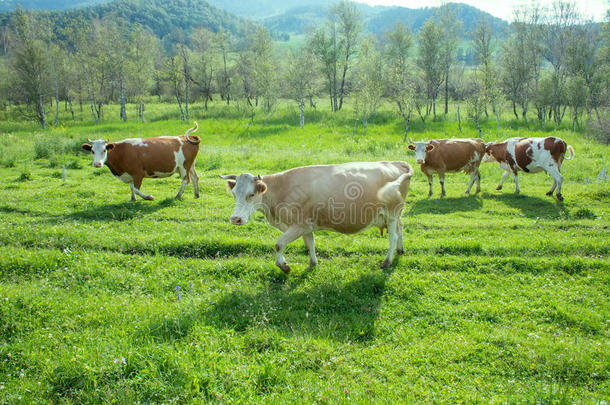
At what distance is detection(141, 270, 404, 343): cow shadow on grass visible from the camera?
5570 millimetres

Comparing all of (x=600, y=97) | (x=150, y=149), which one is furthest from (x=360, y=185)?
(x=600, y=97)

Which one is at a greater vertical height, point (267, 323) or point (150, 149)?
point (150, 149)

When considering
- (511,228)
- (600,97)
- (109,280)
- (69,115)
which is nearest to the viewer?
(109,280)

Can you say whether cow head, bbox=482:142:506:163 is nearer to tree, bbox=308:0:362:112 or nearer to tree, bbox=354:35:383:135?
tree, bbox=354:35:383:135

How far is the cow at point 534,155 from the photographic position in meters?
13.6

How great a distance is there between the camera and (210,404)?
13.4 ft

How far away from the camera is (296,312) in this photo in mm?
6215

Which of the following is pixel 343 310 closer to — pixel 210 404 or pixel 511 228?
pixel 210 404

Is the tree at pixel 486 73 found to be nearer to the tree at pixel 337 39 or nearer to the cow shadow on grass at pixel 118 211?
the tree at pixel 337 39

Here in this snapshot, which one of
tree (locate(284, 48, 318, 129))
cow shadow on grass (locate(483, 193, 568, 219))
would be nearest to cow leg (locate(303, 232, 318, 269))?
cow shadow on grass (locate(483, 193, 568, 219))

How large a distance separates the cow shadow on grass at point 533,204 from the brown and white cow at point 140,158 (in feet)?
39.9

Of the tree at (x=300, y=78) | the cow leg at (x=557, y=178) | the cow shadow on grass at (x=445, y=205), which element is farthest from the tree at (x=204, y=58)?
the cow leg at (x=557, y=178)

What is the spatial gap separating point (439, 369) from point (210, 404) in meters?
3.08

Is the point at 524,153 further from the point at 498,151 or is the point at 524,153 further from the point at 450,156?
the point at 450,156
